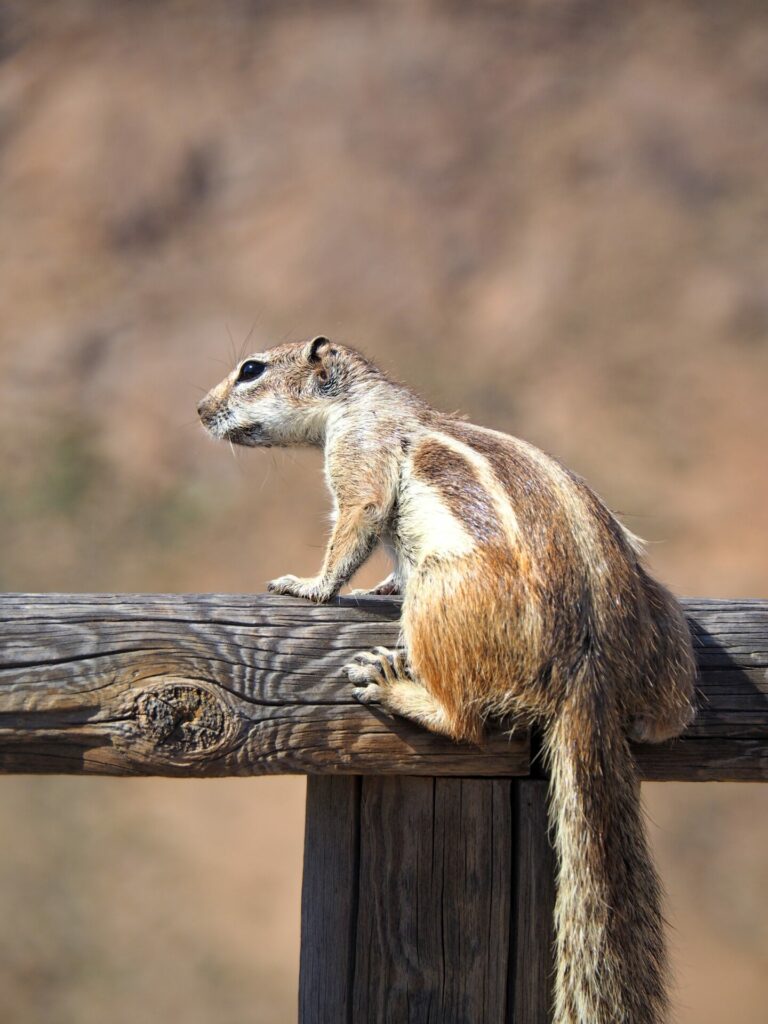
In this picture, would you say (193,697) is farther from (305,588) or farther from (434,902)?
(434,902)

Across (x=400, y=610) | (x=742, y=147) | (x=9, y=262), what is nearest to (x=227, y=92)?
(x=9, y=262)

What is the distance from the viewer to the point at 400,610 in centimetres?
226

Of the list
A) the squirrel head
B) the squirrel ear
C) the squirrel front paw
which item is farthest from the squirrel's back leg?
the squirrel ear

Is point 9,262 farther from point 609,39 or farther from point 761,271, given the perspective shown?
point 761,271

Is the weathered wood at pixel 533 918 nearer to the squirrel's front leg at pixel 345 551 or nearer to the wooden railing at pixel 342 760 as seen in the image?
the wooden railing at pixel 342 760

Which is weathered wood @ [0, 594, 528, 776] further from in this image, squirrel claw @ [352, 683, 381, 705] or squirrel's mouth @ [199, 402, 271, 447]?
squirrel's mouth @ [199, 402, 271, 447]

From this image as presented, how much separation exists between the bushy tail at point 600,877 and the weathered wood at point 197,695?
116mm

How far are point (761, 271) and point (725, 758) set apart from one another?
25.3 ft

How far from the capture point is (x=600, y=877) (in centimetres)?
199

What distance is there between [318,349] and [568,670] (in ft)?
4.44

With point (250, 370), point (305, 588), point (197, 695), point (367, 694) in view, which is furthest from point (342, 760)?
point (250, 370)

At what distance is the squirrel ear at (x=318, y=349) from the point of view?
3062mm

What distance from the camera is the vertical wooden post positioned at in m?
2.10

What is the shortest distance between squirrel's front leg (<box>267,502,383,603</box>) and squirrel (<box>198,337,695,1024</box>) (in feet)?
0.31
